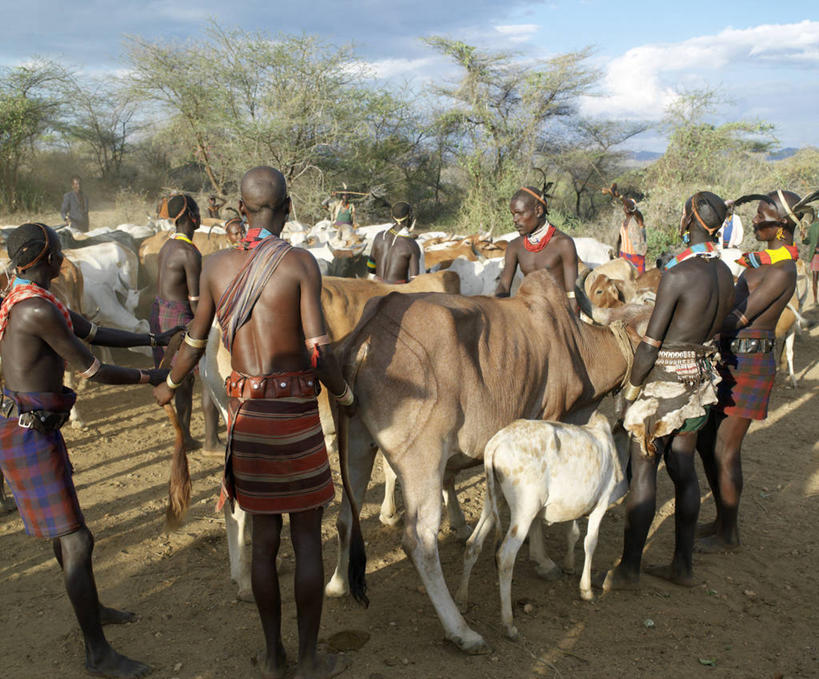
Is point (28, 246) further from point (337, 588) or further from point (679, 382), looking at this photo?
point (679, 382)

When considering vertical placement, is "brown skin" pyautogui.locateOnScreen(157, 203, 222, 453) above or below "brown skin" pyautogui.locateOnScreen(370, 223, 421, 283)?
above

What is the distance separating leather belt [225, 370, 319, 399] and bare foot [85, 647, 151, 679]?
1.43 m

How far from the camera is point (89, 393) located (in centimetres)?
800

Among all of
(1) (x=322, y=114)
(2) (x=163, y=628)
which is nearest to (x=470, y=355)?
(2) (x=163, y=628)

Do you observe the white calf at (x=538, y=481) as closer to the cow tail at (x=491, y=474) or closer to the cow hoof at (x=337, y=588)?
the cow tail at (x=491, y=474)

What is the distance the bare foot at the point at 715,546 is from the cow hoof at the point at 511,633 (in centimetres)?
186

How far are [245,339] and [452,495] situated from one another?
2.37 m

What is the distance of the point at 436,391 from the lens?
341cm

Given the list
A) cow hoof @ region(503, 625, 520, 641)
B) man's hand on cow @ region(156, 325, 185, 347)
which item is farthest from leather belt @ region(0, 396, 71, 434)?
cow hoof @ region(503, 625, 520, 641)

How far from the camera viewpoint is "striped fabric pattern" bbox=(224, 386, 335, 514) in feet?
9.34

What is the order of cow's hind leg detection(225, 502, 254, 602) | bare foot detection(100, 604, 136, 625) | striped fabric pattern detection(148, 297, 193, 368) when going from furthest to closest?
1. striped fabric pattern detection(148, 297, 193, 368)
2. cow's hind leg detection(225, 502, 254, 602)
3. bare foot detection(100, 604, 136, 625)

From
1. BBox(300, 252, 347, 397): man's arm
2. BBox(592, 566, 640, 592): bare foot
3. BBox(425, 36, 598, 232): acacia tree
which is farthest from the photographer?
BBox(425, 36, 598, 232): acacia tree

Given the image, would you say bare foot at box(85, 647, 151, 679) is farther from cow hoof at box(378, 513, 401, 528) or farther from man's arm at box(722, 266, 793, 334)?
man's arm at box(722, 266, 793, 334)

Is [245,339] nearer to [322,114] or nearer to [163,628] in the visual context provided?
[163,628]
